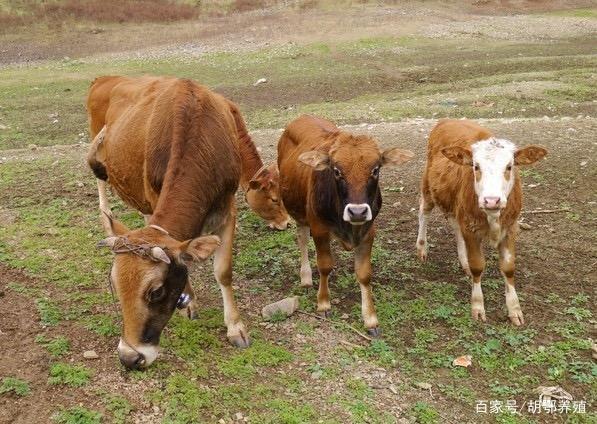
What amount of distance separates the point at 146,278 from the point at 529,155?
3908 mm

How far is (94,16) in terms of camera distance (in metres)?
37.7

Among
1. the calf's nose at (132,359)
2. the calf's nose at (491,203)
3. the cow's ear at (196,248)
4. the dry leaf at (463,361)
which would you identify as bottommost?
the dry leaf at (463,361)

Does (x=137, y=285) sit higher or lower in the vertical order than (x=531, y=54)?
higher

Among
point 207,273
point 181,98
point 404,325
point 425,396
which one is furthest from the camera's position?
point 207,273

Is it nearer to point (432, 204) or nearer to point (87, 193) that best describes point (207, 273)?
point (432, 204)

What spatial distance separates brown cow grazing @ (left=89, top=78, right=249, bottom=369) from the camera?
480 centimetres

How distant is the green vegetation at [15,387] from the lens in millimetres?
5227

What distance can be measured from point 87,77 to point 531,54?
1731 cm

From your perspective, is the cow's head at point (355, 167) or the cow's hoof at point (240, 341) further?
the cow's hoof at point (240, 341)

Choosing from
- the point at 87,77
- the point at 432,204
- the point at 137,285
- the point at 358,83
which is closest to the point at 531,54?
the point at 358,83

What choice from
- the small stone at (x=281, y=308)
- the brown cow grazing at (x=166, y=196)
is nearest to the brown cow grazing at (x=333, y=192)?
the small stone at (x=281, y=308)

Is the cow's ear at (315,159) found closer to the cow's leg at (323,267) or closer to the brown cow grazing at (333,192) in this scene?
the brown cow grazing at (333,192)

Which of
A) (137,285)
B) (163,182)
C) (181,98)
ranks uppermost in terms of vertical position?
(181,98)

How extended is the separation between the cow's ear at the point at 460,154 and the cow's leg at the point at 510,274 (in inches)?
34.4
